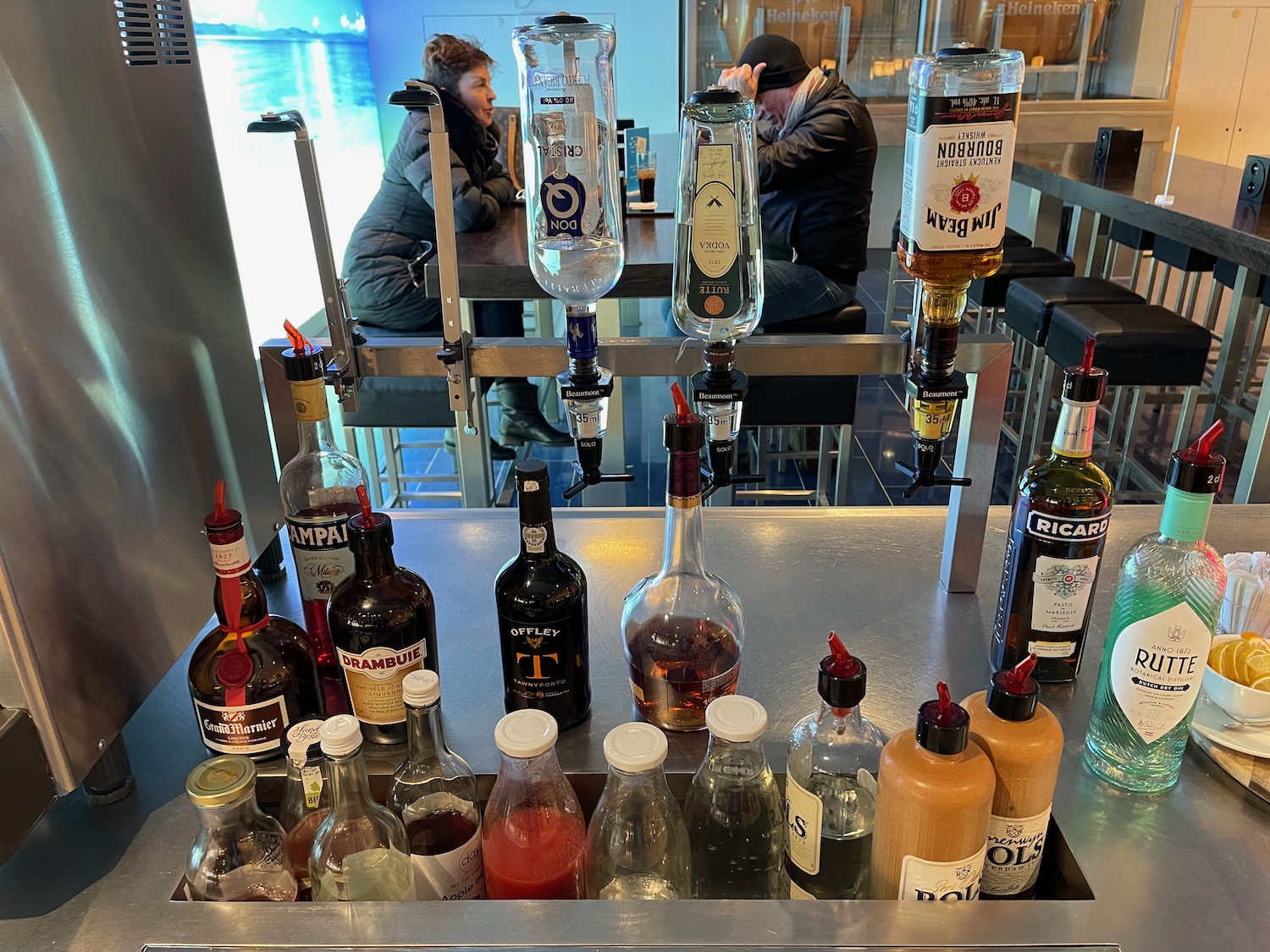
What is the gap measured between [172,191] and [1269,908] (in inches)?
44.8

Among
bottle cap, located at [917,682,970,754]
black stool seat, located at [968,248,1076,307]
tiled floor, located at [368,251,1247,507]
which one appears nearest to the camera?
bottle cap, located at [917,682,970,754]

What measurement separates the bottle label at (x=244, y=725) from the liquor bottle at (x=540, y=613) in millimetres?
204

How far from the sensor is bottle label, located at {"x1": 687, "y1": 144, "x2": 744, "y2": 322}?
843 millimetres

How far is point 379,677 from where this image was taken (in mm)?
826

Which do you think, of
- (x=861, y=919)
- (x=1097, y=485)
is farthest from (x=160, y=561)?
(x=1097, y=485)

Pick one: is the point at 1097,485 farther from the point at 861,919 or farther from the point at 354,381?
the point at 354,381

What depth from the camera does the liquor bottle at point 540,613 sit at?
0.81 meters

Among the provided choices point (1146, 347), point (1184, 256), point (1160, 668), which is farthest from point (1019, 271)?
point (1160, 668)

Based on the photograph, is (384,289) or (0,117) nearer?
(0,117)

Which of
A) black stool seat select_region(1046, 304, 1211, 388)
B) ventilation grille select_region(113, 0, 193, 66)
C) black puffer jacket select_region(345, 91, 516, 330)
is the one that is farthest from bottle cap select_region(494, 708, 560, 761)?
black puffer jacket select_region(345, 91, 516, 330)

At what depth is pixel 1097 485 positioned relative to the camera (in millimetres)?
863

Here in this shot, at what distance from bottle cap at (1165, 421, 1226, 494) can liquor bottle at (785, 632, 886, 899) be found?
0.99 feet

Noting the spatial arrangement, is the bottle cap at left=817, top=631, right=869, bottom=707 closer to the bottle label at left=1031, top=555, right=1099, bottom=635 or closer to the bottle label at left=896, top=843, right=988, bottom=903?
the bottle label at left=896, top=843, right=988, bottom=903

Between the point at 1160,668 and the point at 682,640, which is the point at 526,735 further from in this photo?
the point at 1160,668
